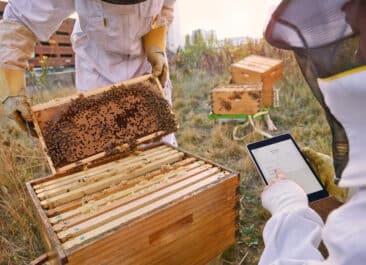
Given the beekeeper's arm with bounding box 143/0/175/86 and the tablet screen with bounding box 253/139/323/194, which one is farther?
the beekeeper's arm with bounding box 143/0/175/86

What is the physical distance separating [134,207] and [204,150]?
2.33 meters

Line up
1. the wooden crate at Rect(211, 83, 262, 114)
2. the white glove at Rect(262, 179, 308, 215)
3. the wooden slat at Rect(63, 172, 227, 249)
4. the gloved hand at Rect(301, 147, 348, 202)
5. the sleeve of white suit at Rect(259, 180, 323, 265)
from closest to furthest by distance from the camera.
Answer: the sleeve of white suit at Rect(259, 180, 323, 265) < the white glove at Rect(262, 179, 308, 215) < the wooden slat at Rect(63, 172, 227, 249) < the gloved hand at Rect(301, 147, 348, 202) < the wooden crate at Rect(211, 83, 262, 114)

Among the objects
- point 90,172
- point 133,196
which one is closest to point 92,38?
point 90,172

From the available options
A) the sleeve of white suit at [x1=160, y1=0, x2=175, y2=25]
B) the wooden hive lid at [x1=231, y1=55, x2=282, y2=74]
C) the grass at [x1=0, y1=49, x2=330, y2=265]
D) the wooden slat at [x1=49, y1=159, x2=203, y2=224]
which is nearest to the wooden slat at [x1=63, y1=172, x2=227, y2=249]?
the wooden slat at [x1=49, y1=159, x2=203, y2=224]

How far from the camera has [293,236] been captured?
104 centimetres

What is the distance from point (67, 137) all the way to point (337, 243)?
1.59 metres

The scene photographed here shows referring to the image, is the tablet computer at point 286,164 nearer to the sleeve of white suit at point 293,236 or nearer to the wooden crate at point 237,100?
the sleeve of white suit at point 293,236

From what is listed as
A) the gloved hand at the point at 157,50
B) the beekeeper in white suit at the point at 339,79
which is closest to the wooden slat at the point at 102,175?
the gloved hand at the point at 157,50

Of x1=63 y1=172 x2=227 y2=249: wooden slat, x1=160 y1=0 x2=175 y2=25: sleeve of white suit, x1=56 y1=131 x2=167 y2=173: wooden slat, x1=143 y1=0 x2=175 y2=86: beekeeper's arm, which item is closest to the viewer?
x1=63 y1=172 x2=227 y2=249: wooden slat

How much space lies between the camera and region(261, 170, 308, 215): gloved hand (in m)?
1.16

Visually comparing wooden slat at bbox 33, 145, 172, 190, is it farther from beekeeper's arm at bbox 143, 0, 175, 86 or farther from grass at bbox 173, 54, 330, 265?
grass at bbox 173, 54, 330, 265

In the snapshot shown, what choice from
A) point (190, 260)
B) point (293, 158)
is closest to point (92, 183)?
point (190, 260)

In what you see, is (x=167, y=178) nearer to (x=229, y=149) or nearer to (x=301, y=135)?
(x=229, y=149)

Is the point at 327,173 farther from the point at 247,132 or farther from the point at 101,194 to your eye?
the point at 247,132
